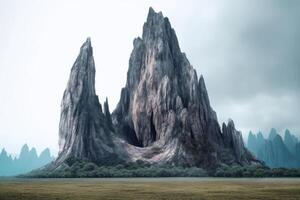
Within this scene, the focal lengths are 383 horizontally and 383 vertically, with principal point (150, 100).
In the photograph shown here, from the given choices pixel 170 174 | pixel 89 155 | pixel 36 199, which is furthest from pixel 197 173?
pixel 36 199

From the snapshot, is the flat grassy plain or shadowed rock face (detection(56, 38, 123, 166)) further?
shadowed rock face (detection(56, 38, 123, 166))

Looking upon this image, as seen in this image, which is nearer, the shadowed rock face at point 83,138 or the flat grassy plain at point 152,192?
the flat grassy plain at point 152,192

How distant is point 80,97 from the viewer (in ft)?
650

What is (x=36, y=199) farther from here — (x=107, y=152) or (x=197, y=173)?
(x=107, y=152)

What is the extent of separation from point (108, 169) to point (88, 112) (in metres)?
39.5

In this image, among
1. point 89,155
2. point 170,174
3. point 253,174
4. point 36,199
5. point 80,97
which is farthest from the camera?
point 80,97

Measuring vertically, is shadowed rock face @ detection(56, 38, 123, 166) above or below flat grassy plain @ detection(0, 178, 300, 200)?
above

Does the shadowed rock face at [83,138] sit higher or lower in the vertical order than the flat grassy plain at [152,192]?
higher

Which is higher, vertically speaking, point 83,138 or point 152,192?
point 83,138

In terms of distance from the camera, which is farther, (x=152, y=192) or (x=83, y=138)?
(x=83, y=138)

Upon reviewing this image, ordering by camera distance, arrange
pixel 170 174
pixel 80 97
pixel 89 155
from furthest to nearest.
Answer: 1. pixel 80 97
2. pixel 89 155
3. pixel 170 174

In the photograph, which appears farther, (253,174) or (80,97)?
(80,97)

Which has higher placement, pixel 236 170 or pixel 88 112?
pixel 88 112

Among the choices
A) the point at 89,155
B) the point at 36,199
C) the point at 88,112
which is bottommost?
the point at 36,199
